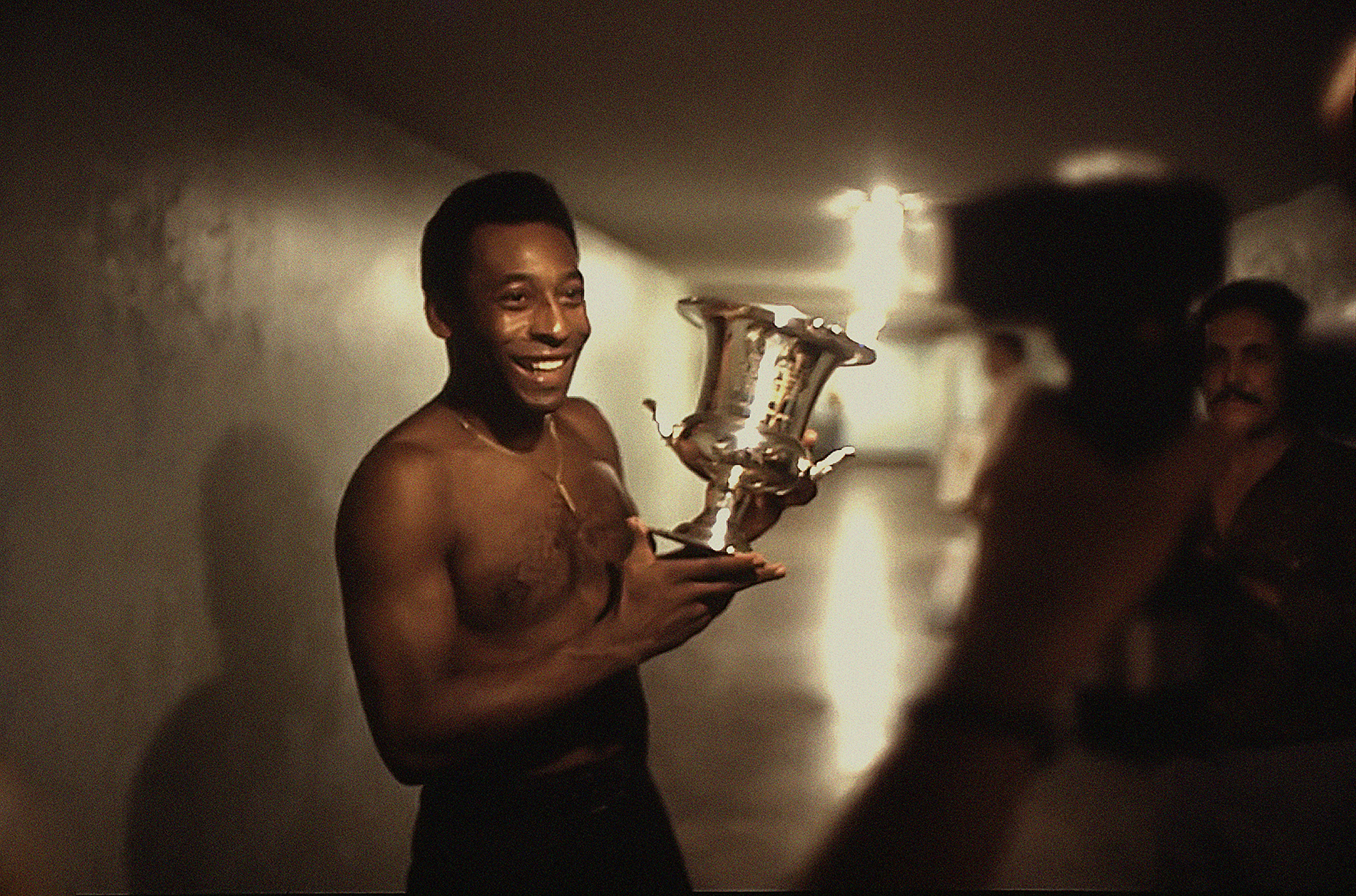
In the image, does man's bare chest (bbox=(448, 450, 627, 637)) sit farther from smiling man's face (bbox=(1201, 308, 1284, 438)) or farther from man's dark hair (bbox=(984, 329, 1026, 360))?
smiling man's face (bbox=(1201, 308, 1284, 438))

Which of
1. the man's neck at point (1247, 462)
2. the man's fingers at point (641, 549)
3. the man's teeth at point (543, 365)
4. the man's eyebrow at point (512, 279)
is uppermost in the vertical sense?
the man's eyebrow at point (512, 279)

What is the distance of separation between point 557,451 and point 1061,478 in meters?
0.56

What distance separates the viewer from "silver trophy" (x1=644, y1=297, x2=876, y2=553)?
0.84 metres

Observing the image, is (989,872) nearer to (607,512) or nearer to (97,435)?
(607,512)

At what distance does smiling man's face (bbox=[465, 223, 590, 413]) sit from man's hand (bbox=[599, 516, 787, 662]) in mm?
163

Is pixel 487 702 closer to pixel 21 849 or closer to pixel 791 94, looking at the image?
pixel 21 849

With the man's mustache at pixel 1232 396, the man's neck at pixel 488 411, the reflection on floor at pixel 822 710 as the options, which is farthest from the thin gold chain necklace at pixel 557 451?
the man's mustache at pixel 1232 396

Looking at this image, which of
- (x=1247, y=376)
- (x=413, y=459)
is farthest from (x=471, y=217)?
(x=1247, y=376)

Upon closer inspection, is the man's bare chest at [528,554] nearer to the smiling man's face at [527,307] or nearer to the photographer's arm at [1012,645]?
the smiling man's face at [527,307]

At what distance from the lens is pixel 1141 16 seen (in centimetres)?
87

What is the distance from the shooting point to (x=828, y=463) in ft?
2.77

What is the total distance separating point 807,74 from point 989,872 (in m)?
0.96

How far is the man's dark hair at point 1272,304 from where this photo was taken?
963 millimetres

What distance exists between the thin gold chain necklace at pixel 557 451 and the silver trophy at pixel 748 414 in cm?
14
